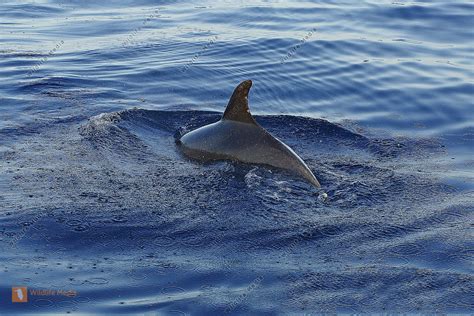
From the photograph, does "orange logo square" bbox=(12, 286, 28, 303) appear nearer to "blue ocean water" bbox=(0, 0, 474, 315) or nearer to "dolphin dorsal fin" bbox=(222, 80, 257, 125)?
"blue ocean water" bbox=(0, 0, 474, 315)

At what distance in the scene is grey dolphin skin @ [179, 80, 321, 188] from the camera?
9.45m

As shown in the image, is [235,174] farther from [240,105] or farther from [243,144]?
[240,105]

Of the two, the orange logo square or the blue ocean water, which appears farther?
the blue ocean water

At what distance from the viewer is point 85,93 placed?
13180mm

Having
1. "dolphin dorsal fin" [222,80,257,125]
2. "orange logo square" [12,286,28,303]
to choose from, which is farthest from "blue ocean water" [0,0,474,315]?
"dolphin dorsal fin" [222,80,257,125]

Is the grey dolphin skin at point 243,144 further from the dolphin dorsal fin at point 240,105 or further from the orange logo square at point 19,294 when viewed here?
the orange logo square at point 19,294

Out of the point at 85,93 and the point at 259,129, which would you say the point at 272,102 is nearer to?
the point at 85,93

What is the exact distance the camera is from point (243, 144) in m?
9.70

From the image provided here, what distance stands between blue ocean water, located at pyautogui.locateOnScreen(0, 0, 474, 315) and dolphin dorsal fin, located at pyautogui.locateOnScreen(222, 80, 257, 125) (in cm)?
57

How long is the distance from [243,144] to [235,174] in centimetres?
44

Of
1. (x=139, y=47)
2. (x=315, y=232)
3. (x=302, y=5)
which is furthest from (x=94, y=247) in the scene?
(x=302, y=5)

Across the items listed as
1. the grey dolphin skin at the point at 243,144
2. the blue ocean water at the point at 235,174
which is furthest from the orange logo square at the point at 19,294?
the grey dolphin skin at the point at 243,144

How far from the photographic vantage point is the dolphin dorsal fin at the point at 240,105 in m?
9.49

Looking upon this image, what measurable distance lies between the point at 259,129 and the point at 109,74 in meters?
5.62
